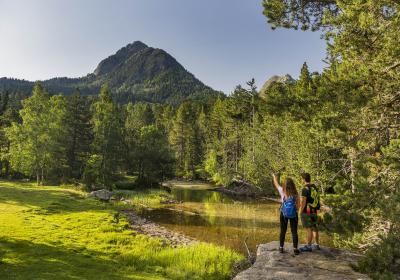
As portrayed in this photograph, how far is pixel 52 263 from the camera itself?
15.7 meters

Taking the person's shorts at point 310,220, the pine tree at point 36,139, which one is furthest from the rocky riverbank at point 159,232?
the pine tree at point 36,139

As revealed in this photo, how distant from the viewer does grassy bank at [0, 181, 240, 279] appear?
15.0 m

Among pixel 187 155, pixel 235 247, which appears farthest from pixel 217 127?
pixel 235 247

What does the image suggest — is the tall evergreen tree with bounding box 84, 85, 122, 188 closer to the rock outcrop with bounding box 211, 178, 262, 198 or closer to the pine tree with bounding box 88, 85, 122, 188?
the pine tree with bounding box 88, 85, 122, 188

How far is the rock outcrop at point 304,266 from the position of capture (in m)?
9.31

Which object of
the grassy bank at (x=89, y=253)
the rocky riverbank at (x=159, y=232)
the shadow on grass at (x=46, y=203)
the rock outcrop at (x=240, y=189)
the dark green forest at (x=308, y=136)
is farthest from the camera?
the rock outcrop at (x=240, y=189)

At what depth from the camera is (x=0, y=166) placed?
70188mm

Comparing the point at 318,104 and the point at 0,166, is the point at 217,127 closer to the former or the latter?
the point at 0,166

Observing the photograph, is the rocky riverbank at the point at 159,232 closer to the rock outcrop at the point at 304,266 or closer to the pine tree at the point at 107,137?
the rock outcrop at the point at 304,266

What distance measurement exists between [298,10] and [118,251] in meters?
15.8

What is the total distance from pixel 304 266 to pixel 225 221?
908 inches

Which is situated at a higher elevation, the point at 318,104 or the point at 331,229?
the point at 318,104

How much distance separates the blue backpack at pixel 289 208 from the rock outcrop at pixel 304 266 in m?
1.33

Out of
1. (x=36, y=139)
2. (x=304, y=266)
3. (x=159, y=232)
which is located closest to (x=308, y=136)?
(x=159, y=232)
